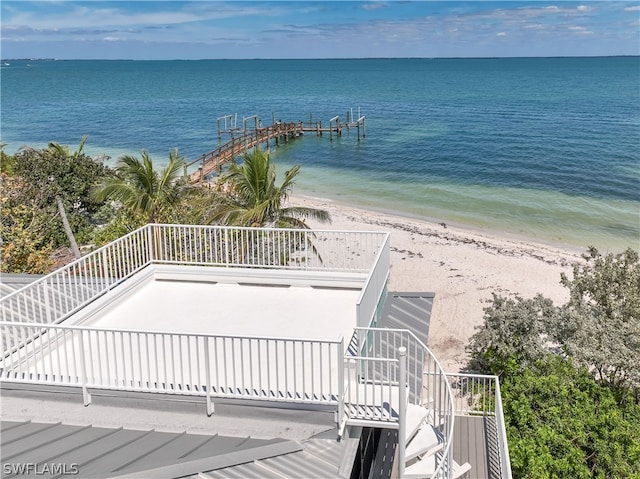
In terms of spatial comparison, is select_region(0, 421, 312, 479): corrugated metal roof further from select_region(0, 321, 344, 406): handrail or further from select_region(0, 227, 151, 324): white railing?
select_region(0, 227, 151, 324): white railing

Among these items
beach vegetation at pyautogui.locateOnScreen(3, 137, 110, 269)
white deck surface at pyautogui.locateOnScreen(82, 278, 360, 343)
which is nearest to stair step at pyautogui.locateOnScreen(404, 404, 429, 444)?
white deck surface at pyautogui.locateOnScreen(82, 278, 360, 343)

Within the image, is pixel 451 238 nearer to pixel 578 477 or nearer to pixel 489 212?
pixel 489 212

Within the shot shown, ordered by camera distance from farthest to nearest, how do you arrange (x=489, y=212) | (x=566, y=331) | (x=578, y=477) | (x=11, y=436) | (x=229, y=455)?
(x=489, y=212), (x=566, y=331), (x=578, y=477), (x=11, y=436), (x=229, y=455)

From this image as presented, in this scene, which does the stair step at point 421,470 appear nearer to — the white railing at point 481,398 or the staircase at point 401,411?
the staircase at point 401,411

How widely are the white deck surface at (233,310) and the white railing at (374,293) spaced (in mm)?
432

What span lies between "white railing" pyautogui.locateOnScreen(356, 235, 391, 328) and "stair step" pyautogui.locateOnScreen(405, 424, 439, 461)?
167 cm

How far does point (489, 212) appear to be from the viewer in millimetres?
33031

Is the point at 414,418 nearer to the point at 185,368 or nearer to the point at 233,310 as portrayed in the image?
the point at 185,368

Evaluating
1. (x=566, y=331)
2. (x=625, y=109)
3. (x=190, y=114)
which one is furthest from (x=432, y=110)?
(x=566, y=331)

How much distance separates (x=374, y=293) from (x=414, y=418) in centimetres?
257

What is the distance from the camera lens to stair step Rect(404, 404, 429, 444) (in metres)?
8.09

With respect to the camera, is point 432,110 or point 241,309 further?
point 432,110

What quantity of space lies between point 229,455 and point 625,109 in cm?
8255

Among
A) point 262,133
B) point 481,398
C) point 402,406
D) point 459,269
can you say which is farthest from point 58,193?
point 262,133
